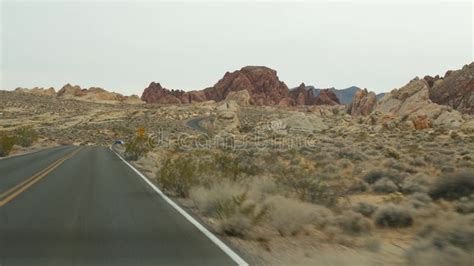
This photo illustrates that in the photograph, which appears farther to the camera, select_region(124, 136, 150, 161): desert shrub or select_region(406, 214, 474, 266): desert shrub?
select_region(124, 136, 150, 161): desert shrub

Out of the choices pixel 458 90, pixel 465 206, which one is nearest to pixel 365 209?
pixel 465 206

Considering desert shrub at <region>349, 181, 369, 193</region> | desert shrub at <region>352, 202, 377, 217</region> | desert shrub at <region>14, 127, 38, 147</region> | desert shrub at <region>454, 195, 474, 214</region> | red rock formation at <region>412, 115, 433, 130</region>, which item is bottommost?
desert shrub at <region>14, 127, 38, 147</region>

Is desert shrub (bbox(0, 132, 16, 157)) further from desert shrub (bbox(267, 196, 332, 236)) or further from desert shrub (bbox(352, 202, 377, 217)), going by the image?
desert shrub (bbox(352, 202, 377, 217))

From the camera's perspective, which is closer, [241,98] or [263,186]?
[263,186]

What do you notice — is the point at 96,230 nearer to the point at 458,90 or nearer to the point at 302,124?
the point at 302,124

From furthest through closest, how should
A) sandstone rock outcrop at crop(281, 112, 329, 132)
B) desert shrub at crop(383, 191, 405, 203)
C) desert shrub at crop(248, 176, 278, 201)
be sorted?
sandstone rock outcrop at crop(281, 112, 329, 132) < desert shrub at crop(383, 191, 405, 203) < desert shrub at crop(248, 176, 278, 201)

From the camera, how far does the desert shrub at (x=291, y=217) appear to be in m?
10.1

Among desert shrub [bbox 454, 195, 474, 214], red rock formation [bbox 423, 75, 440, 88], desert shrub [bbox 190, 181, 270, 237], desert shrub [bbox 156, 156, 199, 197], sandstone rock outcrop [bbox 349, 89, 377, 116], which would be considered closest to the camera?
desert shrub [bbox 190, 181, 270, 237]

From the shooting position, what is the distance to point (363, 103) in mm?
98062

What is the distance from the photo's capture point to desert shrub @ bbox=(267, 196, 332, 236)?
1015cm

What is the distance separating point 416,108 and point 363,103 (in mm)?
22403

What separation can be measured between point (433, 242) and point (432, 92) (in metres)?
83.7

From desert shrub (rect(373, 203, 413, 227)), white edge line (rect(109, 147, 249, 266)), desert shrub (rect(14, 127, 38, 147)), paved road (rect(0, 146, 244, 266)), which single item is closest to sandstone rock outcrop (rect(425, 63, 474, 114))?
desert shrub (rect(14, 127, 38, 147))

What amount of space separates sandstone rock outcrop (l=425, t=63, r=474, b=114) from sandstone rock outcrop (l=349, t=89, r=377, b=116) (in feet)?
40.3
